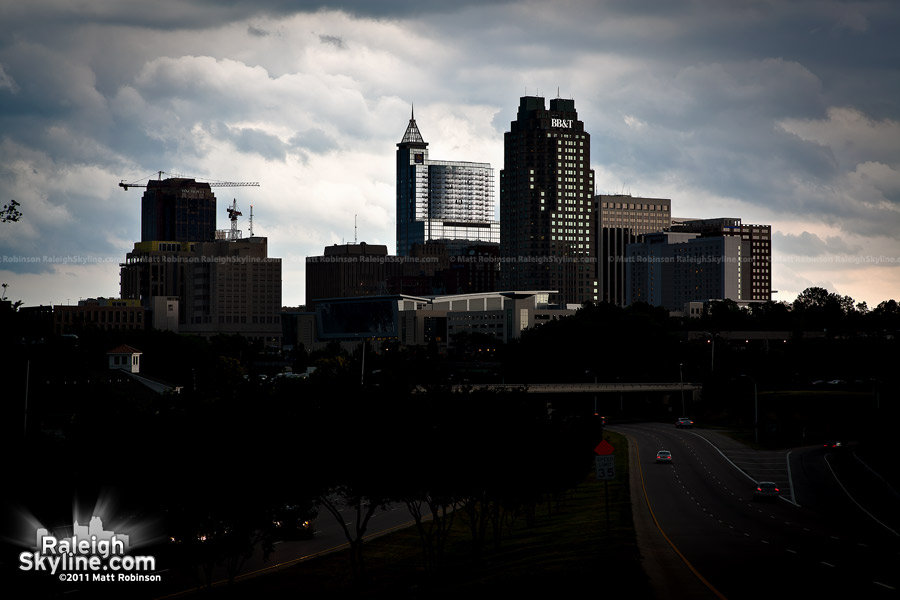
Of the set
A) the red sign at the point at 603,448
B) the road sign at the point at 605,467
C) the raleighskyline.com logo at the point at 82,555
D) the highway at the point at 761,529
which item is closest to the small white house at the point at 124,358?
the highway at the point at 761,529

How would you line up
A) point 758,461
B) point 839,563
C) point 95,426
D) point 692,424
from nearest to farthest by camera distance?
point 839,563 < point 95,426 < point 758,461 < point 692,424

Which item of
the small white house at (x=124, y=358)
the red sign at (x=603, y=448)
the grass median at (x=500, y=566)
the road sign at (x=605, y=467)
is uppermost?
the small white house at (x=124, y=358)

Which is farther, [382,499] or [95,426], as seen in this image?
[382,499]

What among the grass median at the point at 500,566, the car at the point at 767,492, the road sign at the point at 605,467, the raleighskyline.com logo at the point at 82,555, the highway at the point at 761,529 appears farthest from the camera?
the car at the point at 767,492

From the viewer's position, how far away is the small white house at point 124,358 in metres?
170

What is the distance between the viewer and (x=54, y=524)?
55312 millimetres

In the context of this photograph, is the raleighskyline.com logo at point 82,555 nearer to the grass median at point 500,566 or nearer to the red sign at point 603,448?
the grass median at point 500,566

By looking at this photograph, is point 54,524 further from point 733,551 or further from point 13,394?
point 13,394

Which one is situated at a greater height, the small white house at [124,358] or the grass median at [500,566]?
the small white house at [124,358]

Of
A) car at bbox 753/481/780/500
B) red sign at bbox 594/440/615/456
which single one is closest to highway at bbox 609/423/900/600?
car at bbox 753/481/780/500

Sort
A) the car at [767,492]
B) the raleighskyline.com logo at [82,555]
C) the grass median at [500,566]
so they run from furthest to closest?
the car at [767,492] → the raleighskyline.com logo at [82,555] → the grass median at [500,566]

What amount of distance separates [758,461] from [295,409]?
80349 millimetres

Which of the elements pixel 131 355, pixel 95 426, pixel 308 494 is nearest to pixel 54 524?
pixel 95 426

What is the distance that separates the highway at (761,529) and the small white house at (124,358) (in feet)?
258
